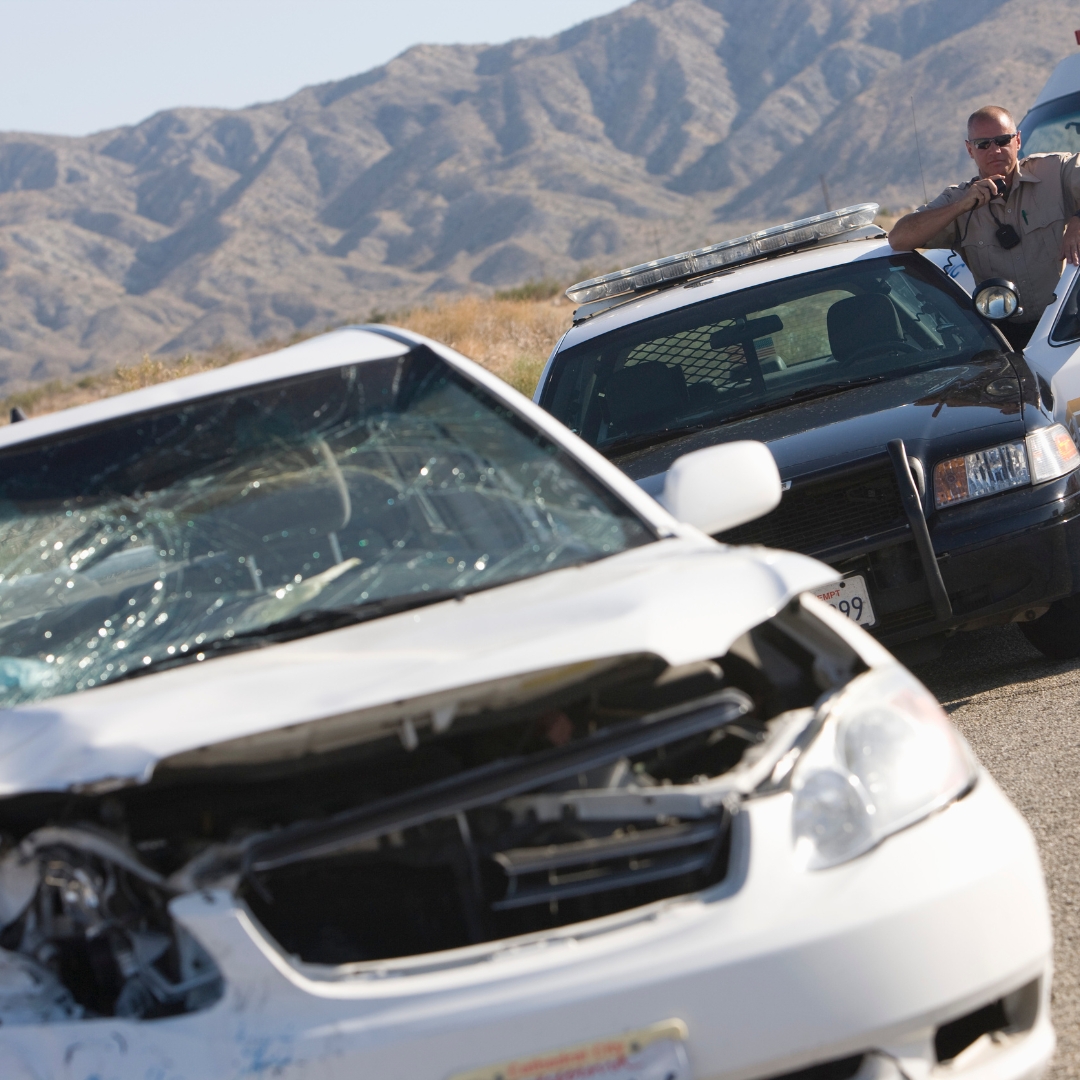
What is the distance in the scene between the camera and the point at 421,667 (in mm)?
2338

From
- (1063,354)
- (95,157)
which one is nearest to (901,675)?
(1063,354)

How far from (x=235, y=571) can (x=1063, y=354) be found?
388 cm

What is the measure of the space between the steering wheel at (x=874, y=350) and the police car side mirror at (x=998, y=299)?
306 millimetres

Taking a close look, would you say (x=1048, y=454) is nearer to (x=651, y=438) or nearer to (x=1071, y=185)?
(x=651, y=438)

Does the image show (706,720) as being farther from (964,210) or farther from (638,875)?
(964,210)

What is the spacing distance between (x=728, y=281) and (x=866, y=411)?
1.26 metres

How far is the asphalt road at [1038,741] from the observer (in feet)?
10.1

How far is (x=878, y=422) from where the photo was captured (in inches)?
202

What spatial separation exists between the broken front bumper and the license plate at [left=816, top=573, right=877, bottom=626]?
265 centimetres

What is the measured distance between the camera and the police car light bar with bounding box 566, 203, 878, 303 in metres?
6.46

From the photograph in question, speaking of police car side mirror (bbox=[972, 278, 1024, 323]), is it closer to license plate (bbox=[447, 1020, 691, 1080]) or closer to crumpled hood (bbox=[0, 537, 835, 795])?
crumpled hood (bbox=[0, 537, 835, 795])

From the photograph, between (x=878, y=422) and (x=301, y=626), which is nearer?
(x=301, y=626)

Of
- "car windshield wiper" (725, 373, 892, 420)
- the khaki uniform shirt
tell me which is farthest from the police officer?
"car windshield wiper" (725, 373, 892, 420)

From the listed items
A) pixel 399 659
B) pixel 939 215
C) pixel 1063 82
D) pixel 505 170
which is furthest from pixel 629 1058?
pixel 505 170
